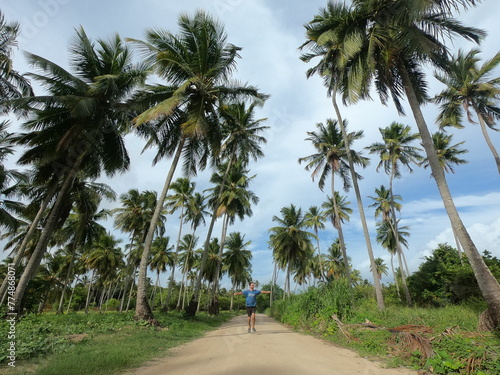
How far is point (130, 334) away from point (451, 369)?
773 cm

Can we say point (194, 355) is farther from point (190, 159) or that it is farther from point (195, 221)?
point (195, 221)

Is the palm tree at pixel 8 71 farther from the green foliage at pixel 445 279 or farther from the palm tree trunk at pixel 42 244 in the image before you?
the green foliage at pixel 445 279

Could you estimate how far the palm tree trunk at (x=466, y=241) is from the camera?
20.4 ft

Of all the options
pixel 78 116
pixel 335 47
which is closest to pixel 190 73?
pixel 78 116

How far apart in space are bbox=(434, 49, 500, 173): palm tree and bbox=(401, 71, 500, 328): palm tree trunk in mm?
7049

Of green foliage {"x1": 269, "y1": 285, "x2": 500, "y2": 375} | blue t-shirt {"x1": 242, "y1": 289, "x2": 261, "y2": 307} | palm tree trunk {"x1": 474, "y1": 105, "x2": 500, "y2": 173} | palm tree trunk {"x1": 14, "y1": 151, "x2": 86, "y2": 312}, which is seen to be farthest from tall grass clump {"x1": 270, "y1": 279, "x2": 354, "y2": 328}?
palm tree trunk {"x1": 474, "y1": 105, "x2": 500, "y2": 173}

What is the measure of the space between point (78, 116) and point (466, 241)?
14195 mm

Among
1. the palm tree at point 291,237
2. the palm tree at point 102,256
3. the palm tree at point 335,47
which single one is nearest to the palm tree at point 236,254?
the palm tree at point 291,237

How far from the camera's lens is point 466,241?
700cm

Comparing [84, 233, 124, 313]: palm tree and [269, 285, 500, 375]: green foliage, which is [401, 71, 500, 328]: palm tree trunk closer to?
[269, 285, 500, 375]: green foliage

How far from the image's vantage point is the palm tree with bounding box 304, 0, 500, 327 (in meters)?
7.80

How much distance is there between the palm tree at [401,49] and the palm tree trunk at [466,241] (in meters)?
0.02

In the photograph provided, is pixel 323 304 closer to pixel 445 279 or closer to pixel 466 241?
pixel 466 241

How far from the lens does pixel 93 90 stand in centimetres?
1055
